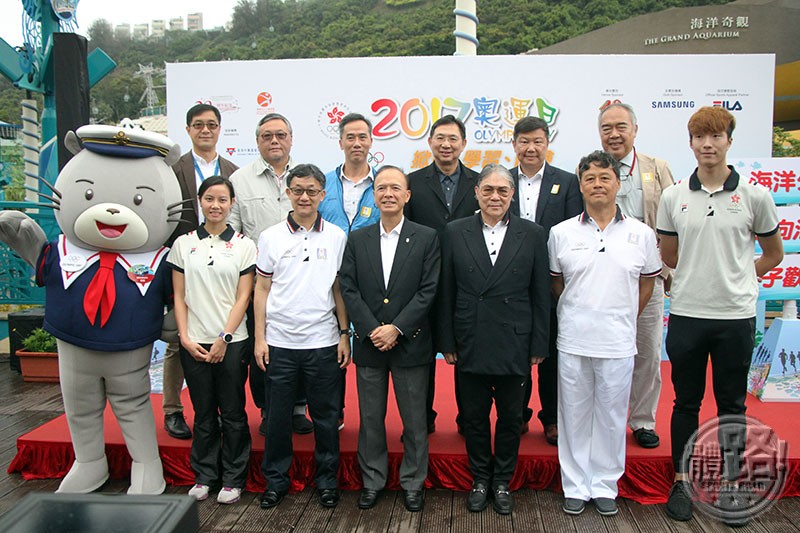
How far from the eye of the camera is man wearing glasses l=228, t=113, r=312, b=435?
119 inches

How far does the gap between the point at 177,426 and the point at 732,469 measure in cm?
266

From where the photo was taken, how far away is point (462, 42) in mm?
6668

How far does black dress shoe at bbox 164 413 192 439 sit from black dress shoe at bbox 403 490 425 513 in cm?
118

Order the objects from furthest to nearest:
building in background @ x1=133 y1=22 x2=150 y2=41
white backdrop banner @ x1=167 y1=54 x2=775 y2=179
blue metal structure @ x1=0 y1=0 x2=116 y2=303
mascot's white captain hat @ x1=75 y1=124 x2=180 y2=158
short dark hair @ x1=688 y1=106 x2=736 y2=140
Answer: building in background @ x1=133 y1=22 x2=150 y2=41 < blue metal structure @ x1=0 y1=0 x2=116 y2=303 < white backdrop banner @ x1=167 y1=54 x2=775 y2=179 < mascot's white captain hat @ x1=75 y1=124 x2=180 y2=158 < short dark hair @ x1=688 y1=106 x2=736 y2=140

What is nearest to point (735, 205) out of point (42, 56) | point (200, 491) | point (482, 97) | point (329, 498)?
point (329, 498)

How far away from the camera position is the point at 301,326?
2.51 m

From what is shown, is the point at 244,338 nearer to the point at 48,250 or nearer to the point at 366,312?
the point at 366,312

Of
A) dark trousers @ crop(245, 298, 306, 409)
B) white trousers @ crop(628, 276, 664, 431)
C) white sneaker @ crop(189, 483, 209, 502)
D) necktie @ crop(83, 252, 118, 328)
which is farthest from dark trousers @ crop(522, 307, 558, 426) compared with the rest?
necktie @ crop(83, 252, 118, 328)

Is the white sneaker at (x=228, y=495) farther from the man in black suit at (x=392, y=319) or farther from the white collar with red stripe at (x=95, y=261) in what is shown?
the white collar with red stripe at (x=95, y=261)

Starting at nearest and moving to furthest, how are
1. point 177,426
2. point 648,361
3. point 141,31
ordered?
point 648,361 < point 177,426 < point 141,31

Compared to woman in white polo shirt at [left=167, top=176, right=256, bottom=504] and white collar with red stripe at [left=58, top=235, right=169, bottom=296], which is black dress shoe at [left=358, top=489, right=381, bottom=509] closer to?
woman in white polo shirt at [left=167, top=176, right=256, bottom=504]

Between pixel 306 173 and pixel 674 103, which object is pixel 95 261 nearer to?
pixel 306 173

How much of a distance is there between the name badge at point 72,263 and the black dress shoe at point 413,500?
1751mm

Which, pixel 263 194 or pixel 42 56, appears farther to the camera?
pixel 42 56
